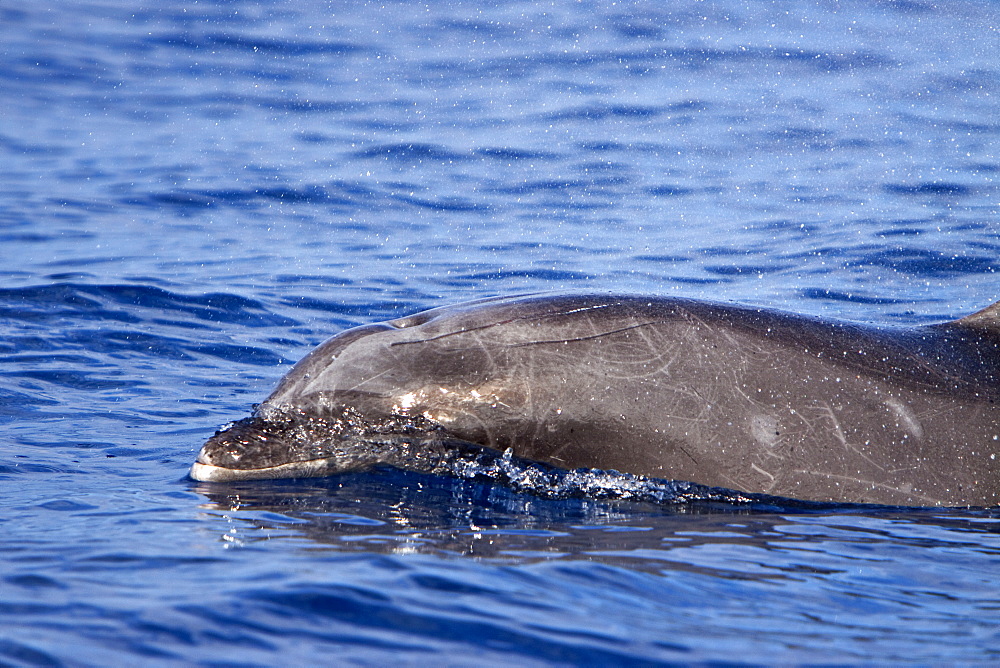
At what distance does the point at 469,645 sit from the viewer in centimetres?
419

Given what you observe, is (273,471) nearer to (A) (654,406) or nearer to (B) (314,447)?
(B) (314,447)

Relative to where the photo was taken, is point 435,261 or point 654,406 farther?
point 435,261

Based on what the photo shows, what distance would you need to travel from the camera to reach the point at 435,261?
50.5 ft

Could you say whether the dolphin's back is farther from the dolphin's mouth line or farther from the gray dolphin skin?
the dolphin's mouth line

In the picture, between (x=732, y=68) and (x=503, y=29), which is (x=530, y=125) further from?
(x=503, y=29)

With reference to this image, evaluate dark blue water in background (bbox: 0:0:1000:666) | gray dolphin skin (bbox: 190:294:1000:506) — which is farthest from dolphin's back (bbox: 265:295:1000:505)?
dark blue water in background (bbox: 0:0:1000:666)

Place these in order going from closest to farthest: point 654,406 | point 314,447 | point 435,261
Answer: point 654,406 → point 314,447 → point 435,261

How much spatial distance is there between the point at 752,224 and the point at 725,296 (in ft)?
12.9

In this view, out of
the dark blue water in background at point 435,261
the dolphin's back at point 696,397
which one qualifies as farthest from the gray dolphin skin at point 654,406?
the dark blue water in background at point 435,261

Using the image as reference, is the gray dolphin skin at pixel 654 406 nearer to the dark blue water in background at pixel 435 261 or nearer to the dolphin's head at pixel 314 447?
the dolphin's head at pixel 314 447

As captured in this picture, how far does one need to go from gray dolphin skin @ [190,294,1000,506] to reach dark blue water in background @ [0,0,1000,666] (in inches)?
8.7

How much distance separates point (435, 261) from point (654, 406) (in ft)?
30.6

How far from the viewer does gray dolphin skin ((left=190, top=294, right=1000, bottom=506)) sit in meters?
6.29

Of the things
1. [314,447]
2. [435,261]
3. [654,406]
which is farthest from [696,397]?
[435,261]
